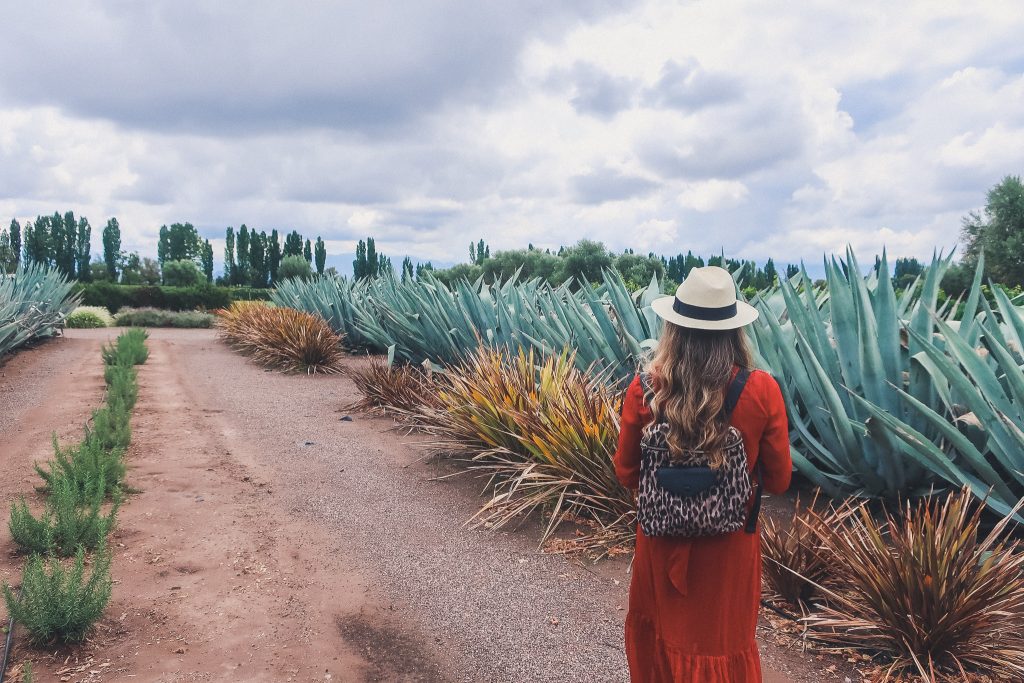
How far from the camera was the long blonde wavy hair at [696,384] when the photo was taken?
2.22 meters

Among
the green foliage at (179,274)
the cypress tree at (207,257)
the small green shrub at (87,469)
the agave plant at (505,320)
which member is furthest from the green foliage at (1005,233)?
the cypress tree at (207,257)

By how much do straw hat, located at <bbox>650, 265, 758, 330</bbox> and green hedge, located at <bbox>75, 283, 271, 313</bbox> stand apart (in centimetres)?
2995

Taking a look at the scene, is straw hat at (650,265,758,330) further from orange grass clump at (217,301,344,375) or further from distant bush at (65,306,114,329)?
distant bush at (65,306,114,329)

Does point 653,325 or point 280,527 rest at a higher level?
point 653,325

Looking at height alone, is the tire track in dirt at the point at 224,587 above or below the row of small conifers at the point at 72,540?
below

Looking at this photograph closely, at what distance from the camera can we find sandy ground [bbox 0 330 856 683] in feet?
10.6

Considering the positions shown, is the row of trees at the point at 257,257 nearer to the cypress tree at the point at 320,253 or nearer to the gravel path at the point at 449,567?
the cypress tree at the point at 320,253

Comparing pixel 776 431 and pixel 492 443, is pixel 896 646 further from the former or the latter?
pixel 492 443

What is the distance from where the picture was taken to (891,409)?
14.4ft

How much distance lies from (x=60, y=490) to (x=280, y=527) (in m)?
1.27

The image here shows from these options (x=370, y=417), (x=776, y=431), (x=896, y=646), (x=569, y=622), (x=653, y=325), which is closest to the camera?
(x=776, y=431)

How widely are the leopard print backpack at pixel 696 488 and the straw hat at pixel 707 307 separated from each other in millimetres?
164

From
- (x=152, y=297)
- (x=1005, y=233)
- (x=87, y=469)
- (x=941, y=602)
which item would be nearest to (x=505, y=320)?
(x=87, y=469)

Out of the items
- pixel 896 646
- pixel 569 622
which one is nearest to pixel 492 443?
pixel 569 622
